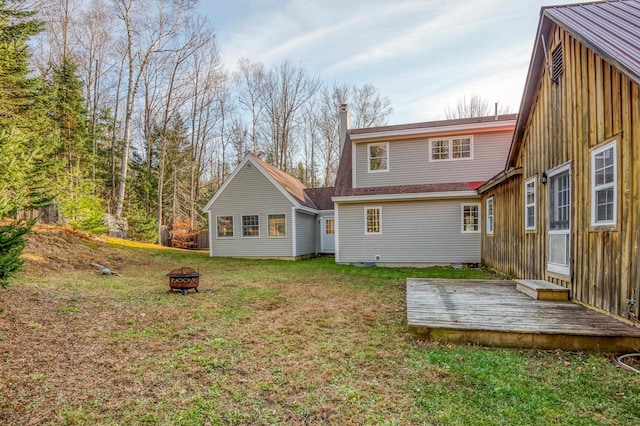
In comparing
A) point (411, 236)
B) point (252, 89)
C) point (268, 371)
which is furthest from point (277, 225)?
point (252, 89)

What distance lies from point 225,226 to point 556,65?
1344 centimetres

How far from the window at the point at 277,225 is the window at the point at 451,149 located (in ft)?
22.5

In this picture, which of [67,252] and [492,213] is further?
[67,252]

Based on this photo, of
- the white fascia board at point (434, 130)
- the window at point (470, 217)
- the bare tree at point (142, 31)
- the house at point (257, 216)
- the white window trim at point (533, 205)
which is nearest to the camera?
the white window trim at point (533, 205)

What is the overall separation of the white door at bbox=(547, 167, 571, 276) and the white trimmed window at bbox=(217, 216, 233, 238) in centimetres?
1263

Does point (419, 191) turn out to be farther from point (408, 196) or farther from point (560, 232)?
point (560, 232)

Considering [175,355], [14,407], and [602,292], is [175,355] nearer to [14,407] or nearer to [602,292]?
[14,407]

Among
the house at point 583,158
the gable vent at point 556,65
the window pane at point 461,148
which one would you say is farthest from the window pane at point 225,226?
the gable vent at point 556,65

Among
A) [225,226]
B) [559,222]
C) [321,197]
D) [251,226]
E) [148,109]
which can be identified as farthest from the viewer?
[148,109]

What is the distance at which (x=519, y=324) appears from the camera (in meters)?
3.86

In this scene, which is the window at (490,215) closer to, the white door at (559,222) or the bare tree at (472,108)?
the white door at (559,222)

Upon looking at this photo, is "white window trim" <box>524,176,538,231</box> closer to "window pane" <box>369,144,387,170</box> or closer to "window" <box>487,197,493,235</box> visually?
"window" <box>487,197,493,235</box>

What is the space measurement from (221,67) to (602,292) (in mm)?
24487

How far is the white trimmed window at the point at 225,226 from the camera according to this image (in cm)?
1513
